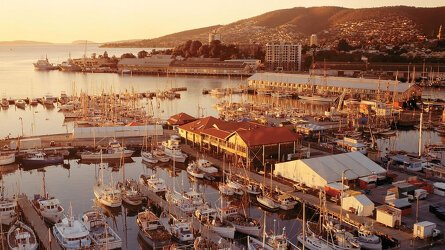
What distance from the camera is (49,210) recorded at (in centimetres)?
1338

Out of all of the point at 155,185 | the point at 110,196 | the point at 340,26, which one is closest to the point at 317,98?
the point at 155,185

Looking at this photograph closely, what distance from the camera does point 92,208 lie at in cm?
1438

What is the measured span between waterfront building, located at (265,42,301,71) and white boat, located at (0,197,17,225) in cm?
5528

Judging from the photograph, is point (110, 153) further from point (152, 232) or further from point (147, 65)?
point (147, 65)

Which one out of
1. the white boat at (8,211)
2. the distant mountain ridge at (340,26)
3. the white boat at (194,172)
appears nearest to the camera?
the white boat at (8,211)

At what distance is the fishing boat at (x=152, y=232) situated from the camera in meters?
11.8

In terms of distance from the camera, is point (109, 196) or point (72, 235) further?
point (109, 196)

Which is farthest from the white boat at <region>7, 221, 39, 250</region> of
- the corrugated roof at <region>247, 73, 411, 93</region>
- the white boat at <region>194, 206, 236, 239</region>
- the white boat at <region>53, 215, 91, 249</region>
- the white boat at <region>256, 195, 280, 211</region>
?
the corrugated roof at <region>247, 73, 411, 93</region>

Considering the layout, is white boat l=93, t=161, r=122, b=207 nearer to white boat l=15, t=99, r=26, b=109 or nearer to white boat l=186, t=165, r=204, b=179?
white boat l=186, t=165, r=204, b=179

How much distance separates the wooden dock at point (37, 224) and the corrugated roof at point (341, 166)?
26.8ft

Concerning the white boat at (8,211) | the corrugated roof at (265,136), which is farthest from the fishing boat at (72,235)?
the corrugated roof at (265,136)

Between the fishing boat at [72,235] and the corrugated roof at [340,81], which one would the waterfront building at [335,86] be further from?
the fishing boat at [72,235]

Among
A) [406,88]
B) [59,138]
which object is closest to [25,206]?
[59,138]

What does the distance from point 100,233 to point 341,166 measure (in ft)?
27.5
